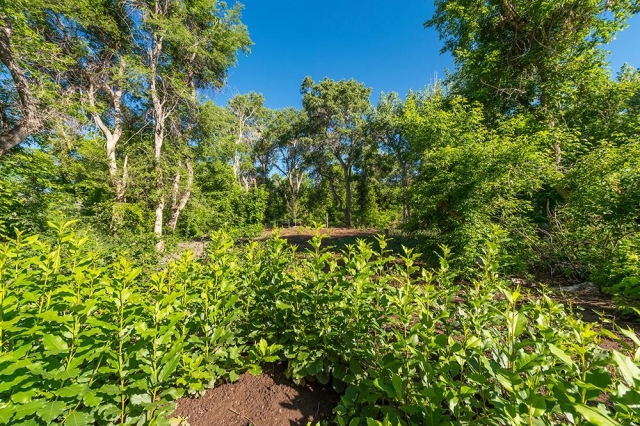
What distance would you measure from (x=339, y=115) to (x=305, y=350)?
19397 mm

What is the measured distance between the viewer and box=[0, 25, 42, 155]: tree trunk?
5719mm

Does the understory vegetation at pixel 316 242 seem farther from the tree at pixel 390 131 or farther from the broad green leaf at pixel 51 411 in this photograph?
the tree at pixel 390 131

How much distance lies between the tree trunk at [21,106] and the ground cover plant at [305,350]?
Answer: 746 cm

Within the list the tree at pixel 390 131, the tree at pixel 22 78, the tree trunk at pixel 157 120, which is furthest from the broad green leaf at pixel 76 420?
the tree at pixel 390 131

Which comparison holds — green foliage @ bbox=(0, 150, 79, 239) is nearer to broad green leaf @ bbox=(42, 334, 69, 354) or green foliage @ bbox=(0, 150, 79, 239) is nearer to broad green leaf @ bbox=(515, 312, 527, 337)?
broad green leaf @ bbox=(42, 334, 69, 354)

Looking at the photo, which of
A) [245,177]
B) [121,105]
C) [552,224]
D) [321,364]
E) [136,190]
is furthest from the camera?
[245,177]

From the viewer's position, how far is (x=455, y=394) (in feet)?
3.85

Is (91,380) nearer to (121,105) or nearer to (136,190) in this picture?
(136,190)

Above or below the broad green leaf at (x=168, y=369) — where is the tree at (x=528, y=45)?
above

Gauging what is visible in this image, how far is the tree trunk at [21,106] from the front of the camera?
572 centimetres

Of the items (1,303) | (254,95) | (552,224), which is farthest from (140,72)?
(254,95)

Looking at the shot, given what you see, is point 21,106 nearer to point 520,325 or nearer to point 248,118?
point 520,325

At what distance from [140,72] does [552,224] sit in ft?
45.2

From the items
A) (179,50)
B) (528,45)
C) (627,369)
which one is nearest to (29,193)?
(179,50)
